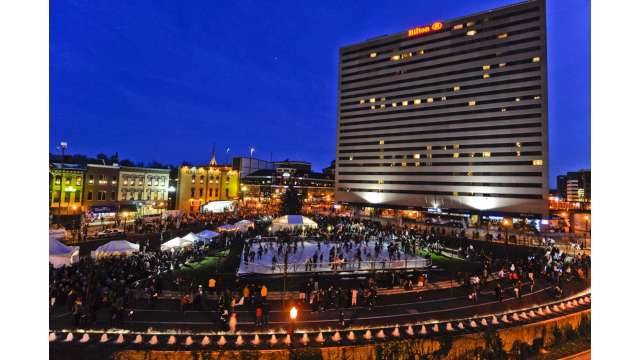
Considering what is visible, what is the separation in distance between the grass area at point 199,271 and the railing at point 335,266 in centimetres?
183

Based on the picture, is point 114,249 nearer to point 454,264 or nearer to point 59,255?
point 59,255

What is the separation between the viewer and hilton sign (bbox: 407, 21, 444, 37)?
6125cm

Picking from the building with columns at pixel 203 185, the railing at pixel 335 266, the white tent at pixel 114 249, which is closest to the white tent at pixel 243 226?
the white tent at pixel 114 249

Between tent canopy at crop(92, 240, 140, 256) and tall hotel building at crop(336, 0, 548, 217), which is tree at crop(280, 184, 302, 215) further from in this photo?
tall hotel building at crop(336, 0, 548, 217)

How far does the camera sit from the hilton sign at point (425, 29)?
61250mm

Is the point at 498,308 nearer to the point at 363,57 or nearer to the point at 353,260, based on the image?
the point at 353,260

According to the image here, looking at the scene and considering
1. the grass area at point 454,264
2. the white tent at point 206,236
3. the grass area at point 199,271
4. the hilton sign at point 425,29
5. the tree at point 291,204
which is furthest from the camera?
the hilton sign at point 425,29

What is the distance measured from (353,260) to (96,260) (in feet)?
48.9

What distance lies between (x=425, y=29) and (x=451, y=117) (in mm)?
19685

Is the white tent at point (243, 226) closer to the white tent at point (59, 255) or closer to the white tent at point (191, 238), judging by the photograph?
the white tent at point (191, 238)

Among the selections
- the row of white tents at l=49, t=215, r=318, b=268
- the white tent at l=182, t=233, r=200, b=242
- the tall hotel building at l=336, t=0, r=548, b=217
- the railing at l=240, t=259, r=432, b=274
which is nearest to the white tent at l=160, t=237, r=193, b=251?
the row of white tents at l=49, t=215, r=318, b=268

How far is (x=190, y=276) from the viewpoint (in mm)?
16250

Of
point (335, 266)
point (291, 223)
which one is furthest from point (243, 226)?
point (335, 266)

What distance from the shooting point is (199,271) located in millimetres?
17344
